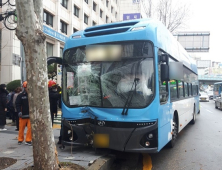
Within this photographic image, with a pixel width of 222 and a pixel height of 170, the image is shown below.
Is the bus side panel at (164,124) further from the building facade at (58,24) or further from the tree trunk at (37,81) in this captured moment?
the building facade at (58,24)

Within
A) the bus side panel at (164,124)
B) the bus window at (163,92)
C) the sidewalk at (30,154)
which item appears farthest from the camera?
the bus window at (163,92)

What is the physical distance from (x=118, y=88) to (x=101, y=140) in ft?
3.90

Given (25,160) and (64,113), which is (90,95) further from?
(25,160)

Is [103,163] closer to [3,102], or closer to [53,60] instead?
[53,60]

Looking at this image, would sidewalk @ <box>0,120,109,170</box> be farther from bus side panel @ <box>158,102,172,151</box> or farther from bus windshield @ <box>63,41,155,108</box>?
bus side panel @ <box>158,102,172,151</box>

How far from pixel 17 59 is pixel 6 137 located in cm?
554

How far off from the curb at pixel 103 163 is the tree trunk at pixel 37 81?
86cm

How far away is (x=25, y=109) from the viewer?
6473 mm

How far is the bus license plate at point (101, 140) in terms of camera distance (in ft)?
16.9

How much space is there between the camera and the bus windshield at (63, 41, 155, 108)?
511 centimetres

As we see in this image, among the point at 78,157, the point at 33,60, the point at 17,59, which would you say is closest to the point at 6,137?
the point at 78,157

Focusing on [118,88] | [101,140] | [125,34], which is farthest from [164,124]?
[125,34]

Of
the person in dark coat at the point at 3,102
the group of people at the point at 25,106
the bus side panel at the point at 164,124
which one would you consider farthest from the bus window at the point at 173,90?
the person in dark coat at the point at 3,102

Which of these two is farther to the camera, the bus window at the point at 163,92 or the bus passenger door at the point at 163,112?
the bus window at the point at 163,92
